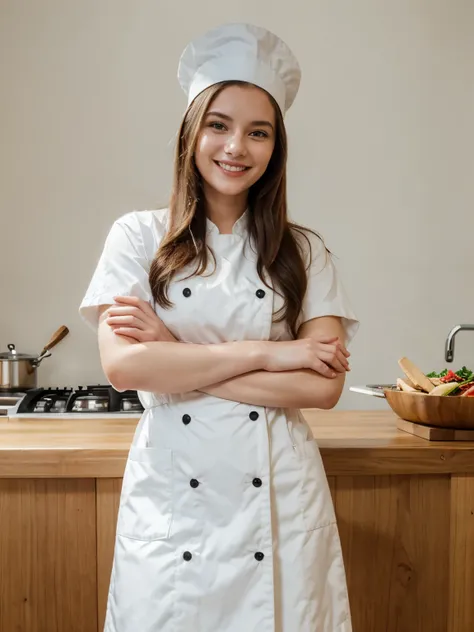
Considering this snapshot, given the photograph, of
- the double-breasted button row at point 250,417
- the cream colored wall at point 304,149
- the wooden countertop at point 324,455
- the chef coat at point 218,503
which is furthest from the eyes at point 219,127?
the cream colored wall at point 304,149

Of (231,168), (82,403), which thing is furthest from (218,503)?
(82,403)

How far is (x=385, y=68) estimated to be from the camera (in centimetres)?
279

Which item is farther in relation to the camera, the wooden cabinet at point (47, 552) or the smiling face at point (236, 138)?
the wooden cabinet at point (47, 552)

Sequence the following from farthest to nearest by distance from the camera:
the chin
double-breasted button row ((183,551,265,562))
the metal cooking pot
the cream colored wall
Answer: the cream colored wall < the metal cooking pot < the chin < double-breasted button row ((183,551,265,562))

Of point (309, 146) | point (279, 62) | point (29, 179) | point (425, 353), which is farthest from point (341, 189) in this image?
point (279, 62)

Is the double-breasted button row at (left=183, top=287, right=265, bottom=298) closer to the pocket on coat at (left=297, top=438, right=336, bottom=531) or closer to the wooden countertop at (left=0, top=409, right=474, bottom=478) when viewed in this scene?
the pocket on coat at (left=297, top=438, right=336, bottom=531)

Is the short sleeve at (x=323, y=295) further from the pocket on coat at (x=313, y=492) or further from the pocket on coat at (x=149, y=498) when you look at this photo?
the pocket on coat at (x=149, y=498)

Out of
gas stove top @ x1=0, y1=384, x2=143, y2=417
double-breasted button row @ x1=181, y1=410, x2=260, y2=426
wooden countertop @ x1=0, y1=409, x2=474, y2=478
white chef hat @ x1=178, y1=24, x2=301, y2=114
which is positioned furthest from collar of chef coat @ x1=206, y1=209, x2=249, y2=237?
gas stove top @ x1=0, y1=384, x2=143, y2=417

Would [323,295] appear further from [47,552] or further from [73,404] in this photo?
[73,404]

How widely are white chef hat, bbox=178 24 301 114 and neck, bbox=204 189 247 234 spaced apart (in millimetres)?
192

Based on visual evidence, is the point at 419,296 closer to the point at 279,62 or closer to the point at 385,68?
the point at 385,68

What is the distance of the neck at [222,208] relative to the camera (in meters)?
1.52

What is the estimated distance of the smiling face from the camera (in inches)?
55.0

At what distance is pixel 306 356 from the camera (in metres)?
1.37
